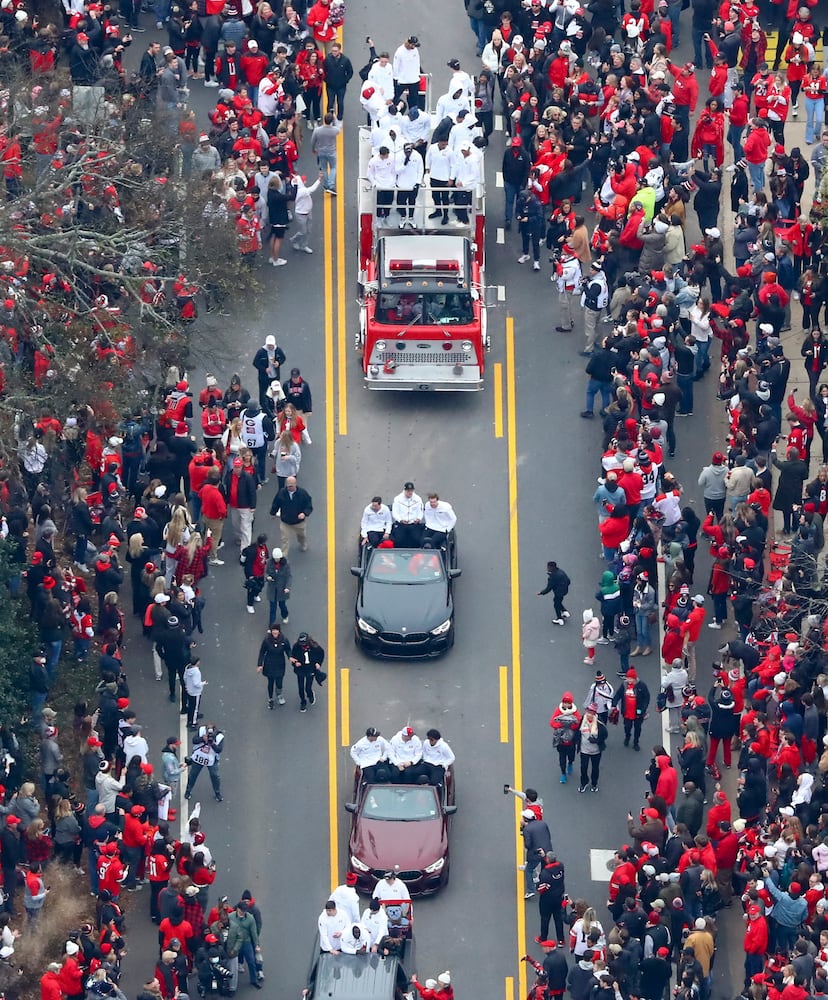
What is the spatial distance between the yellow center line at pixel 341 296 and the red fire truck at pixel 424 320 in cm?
58

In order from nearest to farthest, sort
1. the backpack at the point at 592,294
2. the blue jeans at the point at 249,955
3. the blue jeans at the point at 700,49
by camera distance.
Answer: the blue jeans at the point at 249,955 < the backpack at the point at 592,294 < the blue jeans at the point at 700,49

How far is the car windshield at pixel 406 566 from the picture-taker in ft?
156

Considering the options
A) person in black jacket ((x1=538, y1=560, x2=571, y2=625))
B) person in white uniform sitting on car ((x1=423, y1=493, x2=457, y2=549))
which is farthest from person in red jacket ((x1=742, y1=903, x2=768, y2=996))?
person in white uniform sitting on car ((x1=423, y1=493, x2=457, y2=549))

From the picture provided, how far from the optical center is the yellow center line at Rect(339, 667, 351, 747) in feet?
154

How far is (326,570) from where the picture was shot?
162ft

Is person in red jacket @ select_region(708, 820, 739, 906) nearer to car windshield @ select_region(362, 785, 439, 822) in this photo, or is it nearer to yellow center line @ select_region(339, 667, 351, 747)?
car windshield @ select_region(362, 785, 439, 822)

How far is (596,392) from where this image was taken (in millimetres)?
51469

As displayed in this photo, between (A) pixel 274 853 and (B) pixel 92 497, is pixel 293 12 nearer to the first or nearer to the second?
(B) pixel 92 497

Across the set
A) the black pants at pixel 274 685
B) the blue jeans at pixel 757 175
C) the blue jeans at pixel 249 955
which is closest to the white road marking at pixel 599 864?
the blue jeans at pixel 249 955

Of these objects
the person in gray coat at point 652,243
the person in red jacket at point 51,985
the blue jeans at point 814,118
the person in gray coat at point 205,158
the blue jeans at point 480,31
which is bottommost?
the person in red jacket at point 51,985

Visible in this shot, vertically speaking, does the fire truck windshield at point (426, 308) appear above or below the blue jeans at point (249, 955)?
above

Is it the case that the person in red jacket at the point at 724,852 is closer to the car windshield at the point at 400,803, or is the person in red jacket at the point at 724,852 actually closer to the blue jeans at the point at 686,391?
the car windshield at the point at 400,803

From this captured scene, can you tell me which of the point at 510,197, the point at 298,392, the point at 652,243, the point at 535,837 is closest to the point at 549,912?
the point at 535,837

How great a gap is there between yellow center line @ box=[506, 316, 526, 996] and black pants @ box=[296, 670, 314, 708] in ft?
9.64
